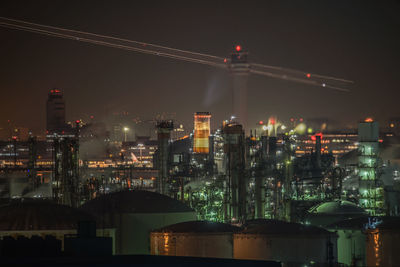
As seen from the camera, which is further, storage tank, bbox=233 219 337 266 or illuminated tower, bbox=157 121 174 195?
illuminated tower, bbox=157 121 174 195

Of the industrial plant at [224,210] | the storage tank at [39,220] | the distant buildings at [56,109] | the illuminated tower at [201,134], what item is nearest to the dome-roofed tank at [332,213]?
the industrial plant at [224,210]

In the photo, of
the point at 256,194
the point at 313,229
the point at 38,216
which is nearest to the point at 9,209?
the point at 38,216

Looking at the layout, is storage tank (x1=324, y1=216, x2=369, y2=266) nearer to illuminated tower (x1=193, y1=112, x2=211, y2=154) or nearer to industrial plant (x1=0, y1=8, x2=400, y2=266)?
industrial plant (x1=0, y1=8, x2=400, y2=266)

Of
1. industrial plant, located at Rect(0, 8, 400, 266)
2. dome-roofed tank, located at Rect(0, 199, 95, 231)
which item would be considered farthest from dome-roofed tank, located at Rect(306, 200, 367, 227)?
dome-roofed tank, located at Rect(0, 199, 95, 231)

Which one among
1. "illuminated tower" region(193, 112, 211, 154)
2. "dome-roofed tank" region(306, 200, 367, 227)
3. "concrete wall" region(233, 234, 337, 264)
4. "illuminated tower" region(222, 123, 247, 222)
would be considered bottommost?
"concrete wall" region(233, 234, 337, 264)

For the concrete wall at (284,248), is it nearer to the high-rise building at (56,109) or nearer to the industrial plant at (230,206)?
the industrial plant at (230,206)

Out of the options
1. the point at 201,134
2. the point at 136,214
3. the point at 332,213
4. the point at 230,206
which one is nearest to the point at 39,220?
the point at 136,214

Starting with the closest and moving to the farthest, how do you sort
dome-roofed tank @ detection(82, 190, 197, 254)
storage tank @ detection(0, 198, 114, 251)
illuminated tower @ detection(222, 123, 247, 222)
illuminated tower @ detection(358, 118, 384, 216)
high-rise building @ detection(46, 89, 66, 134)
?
storage tank @ detection(0, 198, 114, 251) → dome-roofed tank @ detection(82, 190, 197, 254) → illuminated tower @ detection(222, 123, 247, 222) → illuminated tower @ detection(358, 118, 384, 216) → high-rise building @ detection(46, 89, 66, 134)
